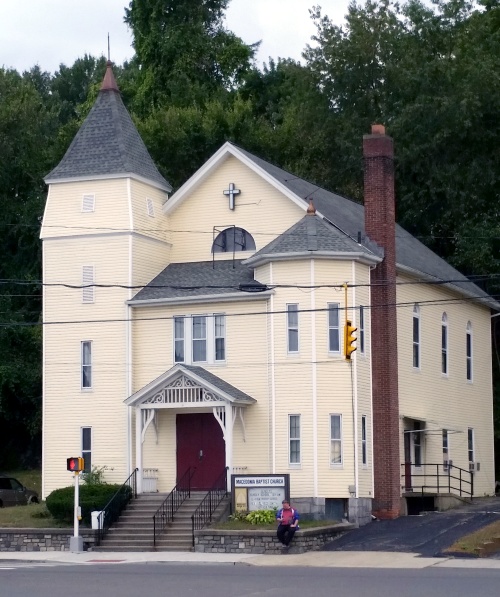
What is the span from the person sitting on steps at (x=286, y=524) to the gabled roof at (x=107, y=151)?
13.4 meters

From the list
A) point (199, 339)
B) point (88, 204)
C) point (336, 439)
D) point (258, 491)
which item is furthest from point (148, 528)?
point (88, 204)

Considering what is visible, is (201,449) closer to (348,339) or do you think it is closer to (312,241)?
(312,241)

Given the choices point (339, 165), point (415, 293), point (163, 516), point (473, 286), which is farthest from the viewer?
point (339, 165)

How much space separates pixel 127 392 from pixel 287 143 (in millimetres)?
25403

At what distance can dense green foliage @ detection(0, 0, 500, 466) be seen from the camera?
57688 mm

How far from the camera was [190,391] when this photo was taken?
131 feet

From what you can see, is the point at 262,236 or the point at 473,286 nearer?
the point at 262,236

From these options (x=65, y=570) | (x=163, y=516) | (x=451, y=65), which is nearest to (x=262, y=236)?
(x=163, y=516)

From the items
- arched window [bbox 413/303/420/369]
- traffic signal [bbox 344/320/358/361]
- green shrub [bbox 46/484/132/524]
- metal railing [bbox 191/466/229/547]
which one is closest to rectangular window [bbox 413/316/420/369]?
arched window [bbox 413/303/420/369]

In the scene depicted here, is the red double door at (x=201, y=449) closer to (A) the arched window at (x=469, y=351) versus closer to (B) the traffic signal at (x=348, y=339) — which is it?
(B) the traffic signal at (x=348, y=339)

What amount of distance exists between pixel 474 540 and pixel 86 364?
48.7 ft

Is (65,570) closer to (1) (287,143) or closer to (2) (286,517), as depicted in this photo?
(2) (286,517)

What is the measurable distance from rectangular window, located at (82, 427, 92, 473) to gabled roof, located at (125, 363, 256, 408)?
7.83 feet

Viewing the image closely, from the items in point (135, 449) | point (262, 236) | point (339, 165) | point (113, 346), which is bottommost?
point (135, 449)
